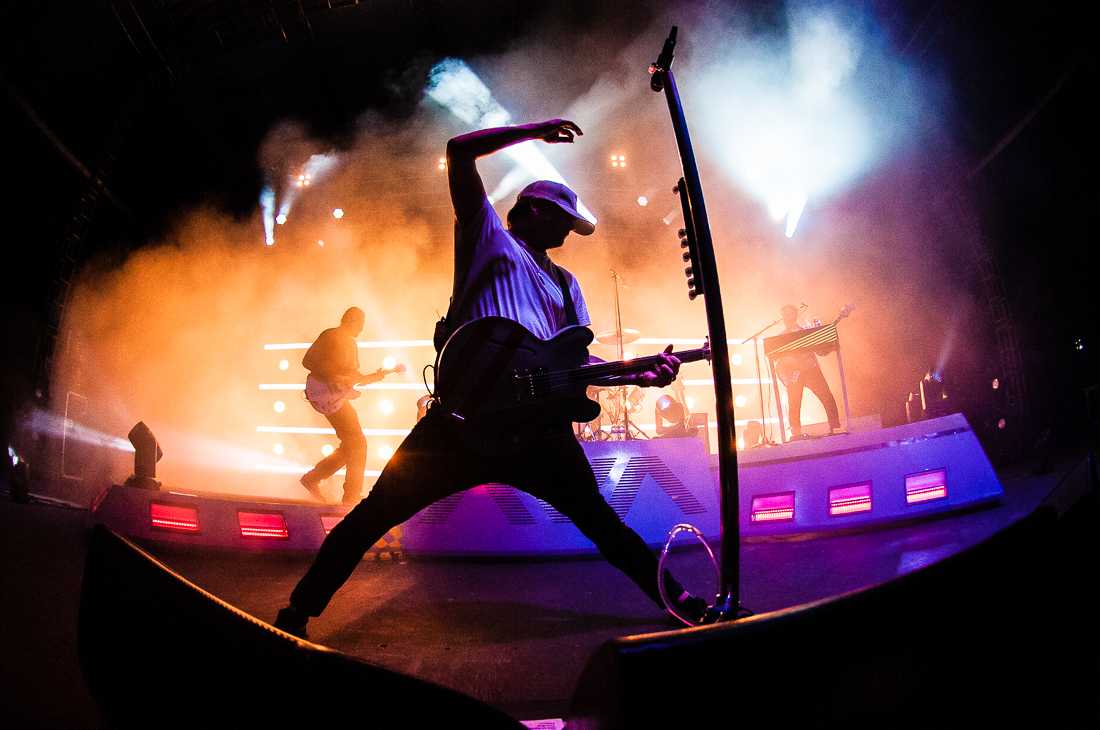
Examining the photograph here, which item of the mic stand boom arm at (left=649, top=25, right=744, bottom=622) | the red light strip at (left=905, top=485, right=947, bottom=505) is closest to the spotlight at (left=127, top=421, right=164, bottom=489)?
the mic stand boom arm at (left=649, top=25, right=744, bottom=622)

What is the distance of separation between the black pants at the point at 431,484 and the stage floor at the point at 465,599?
A: 1.08 feet

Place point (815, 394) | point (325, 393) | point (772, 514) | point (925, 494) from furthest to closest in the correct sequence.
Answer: point (815, 394) < point (325, 393) < point (772, 514) < point (925, 494)

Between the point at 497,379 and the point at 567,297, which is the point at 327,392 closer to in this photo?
the point at 567,297

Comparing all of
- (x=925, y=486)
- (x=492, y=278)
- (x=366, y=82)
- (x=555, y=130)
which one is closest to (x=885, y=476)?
(x=925, y=486)

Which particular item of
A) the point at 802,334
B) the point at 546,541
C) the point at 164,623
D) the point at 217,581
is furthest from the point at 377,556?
the point at 802,334

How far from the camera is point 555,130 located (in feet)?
6.73

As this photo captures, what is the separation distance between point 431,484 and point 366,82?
36.3 feet

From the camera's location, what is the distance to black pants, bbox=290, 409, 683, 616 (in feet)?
6.64

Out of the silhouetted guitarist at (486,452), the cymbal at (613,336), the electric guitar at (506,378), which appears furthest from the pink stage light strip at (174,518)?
the cymbal at (613,336)

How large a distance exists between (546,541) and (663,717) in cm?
368

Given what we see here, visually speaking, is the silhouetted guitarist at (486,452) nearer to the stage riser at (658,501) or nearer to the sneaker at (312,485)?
the stage riser at (658,501)

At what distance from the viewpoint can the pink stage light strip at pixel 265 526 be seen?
3924mm

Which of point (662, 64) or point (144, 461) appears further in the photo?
point (144, 461)

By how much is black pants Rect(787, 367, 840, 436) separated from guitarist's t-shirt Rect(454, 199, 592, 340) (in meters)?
6.58
